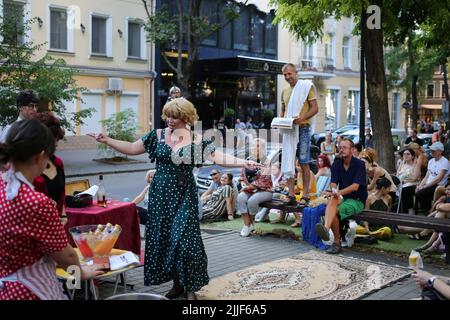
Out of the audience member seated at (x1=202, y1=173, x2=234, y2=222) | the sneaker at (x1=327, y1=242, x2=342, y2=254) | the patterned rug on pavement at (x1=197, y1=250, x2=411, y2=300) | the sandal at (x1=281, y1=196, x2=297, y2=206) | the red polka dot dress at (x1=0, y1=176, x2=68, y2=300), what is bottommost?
the patterned rug on pavement at (x1=197, y1=250, x2=411, y2=300)

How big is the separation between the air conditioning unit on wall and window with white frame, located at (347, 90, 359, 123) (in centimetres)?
2151

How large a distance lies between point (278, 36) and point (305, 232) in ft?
104

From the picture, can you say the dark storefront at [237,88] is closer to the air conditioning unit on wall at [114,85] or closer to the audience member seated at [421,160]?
the air conditioning unit on wall at [114,85]

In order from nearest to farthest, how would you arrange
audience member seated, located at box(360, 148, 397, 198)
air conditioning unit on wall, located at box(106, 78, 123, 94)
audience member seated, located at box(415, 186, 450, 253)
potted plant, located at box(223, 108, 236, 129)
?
audience member seated, located at box(415, 186, 450, 253) → audience member seated, located at box(360, 148, 397, 198) → air conditioning unit on wall, located at box(106, 78, 123, 94) → potted plant, located at box(223, 108, 236, 129)

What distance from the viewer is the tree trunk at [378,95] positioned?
12.6 meters

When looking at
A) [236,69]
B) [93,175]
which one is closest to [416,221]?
[93,175]

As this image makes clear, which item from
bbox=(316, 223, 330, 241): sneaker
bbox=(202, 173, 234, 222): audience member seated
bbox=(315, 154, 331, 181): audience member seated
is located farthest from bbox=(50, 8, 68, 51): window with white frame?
bbox=(316, 223, 330, 241): sneaker

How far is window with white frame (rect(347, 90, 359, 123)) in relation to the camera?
44250mm

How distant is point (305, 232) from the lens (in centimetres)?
852

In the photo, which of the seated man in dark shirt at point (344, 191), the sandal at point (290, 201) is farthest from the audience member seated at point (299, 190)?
the seated man in dark shirt at point (344, 191)

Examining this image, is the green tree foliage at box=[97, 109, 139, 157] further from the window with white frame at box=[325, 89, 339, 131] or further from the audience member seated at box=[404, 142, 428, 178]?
the window with white frame at box=[325, 89, 339, 131]

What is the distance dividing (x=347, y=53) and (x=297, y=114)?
121 feet

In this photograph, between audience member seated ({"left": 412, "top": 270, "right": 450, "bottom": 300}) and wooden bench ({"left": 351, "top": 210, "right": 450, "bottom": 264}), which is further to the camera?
wooden bench ({"left": 351, "top": 210, "right": 450, "bottom": 264})
